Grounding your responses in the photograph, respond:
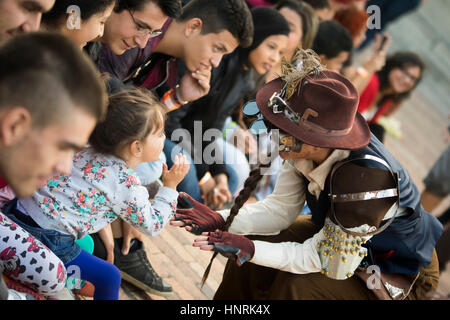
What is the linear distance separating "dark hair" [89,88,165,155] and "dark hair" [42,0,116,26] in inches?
14.9

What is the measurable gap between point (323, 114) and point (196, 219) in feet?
2.71

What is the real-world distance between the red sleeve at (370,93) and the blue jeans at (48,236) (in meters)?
3.84

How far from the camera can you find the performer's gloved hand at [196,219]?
223 cm

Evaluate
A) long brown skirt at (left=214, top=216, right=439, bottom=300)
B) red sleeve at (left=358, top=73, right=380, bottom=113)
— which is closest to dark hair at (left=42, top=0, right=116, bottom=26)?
long brown skirt at (left=214, top=216, right=439, bottom=300)

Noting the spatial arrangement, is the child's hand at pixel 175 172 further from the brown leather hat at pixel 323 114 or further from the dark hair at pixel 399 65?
the dark hair at pixel 399 65

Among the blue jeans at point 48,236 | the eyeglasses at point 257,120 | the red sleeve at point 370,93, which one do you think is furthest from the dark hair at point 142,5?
the red sleeve at point 370,93

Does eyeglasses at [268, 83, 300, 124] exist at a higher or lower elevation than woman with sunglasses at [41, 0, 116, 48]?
lower

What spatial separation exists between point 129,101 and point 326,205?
1010 millimetres

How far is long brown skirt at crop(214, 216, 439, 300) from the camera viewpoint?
2090 millimetres

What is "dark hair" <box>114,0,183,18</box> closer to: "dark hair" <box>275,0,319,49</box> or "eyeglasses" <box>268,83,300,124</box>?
"eyeglasses" <box>268,83,300,124</box>

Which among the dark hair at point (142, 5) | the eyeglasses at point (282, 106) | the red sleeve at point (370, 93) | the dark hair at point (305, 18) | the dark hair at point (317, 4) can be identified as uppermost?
the dark hair at point (142, 5)

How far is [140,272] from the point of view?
7.90ft
